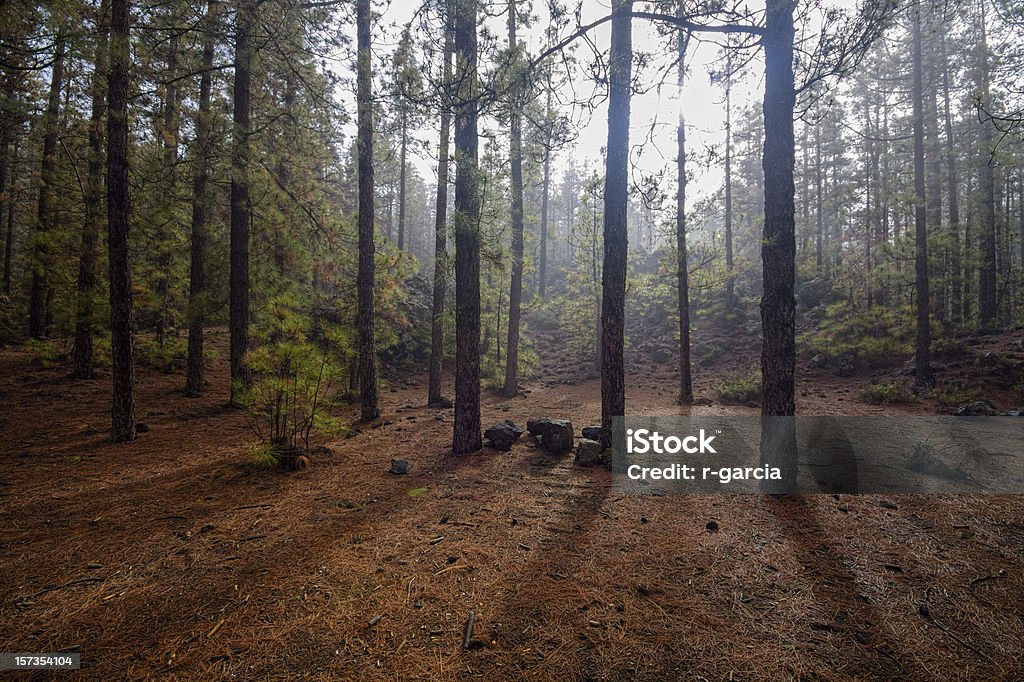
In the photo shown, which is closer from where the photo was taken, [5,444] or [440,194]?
[5,444]

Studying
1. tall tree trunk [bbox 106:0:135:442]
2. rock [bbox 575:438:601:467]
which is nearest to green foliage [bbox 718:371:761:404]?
rock [bbox 575:438:601:467]

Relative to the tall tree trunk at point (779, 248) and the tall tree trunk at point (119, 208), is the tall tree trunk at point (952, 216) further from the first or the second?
the tall tree trunk at point (119, 208)

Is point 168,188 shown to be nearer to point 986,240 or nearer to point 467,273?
point 467,273

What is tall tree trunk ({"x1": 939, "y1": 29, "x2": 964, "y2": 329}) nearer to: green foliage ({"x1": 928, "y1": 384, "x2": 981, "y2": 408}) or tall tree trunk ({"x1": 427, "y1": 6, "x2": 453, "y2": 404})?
green foliage ({"x1": 928, "y1": 384, "x2": 981, "y2": 408})

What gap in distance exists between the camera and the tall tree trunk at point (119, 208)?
6176 mm

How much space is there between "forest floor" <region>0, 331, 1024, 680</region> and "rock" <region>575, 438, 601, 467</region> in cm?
33

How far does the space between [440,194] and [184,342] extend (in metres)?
9.72

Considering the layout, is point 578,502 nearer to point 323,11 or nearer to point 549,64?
point 549,64

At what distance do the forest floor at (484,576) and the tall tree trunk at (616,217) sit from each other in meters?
1.41

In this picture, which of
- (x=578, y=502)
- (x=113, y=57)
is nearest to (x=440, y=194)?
(x=113, y=57)

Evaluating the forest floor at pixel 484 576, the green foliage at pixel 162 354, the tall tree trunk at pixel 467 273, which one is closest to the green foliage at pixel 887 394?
the forest floor at pixel 484 576

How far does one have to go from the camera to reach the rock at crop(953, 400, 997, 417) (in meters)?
8.89

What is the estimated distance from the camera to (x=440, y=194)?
11.2 metres

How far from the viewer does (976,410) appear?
905 centimetres
